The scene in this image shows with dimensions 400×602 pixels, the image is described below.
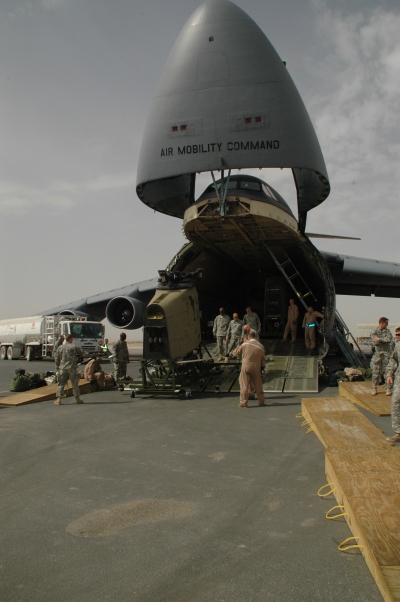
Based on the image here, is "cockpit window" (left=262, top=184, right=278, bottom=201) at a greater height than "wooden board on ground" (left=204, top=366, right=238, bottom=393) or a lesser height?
greater

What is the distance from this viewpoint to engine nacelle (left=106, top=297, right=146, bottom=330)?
639 inches

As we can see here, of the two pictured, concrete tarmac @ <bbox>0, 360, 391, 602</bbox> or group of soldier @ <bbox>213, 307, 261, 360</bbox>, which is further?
group of soldier @ <bbox>213, 307, 261, 360</bbox>

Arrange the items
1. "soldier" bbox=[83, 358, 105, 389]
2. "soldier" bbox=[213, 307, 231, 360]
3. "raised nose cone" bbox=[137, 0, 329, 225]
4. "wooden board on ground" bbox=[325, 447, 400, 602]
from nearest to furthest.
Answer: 1. "wooden board on ground" bbox=[325, 447, 400, 602]
2. "raised nose cone" bbox=[137, 0, 329, 225]
3. "soldier" bbox=[83, 358, 105, 389]
4. "soldier" bbox=[213, 307, 231, 360]

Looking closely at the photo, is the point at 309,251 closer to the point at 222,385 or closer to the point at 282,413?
the point at 222,385

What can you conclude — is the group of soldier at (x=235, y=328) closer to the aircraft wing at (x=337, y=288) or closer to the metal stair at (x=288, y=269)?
the metal stair at (x=288, y=269)

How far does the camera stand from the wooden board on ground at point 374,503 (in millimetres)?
2641

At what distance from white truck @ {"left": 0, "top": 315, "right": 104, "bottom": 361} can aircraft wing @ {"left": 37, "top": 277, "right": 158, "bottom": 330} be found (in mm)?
415

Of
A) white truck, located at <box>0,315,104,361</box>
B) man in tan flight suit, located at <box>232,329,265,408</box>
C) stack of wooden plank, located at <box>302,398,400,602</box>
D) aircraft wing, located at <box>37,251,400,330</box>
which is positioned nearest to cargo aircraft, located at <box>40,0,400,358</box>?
man in tan flight suit, located at <box>232,329,265,408</box>

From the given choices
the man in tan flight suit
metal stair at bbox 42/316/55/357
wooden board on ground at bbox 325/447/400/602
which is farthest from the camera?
metal stair at bbox 42/316/55/357

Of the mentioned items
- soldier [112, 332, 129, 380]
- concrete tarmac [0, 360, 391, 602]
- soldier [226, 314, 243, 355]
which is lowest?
concrete tarmac [0, 360, 391, 602]

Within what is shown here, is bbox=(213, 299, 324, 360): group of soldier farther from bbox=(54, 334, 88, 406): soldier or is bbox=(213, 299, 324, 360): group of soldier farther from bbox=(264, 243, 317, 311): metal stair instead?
bbox=(54, 334, 88, 406): soldier

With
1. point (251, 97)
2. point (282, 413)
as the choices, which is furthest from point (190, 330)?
point (251, 97)

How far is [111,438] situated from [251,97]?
28.5 ft

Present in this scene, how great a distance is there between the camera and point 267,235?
45.9ft
